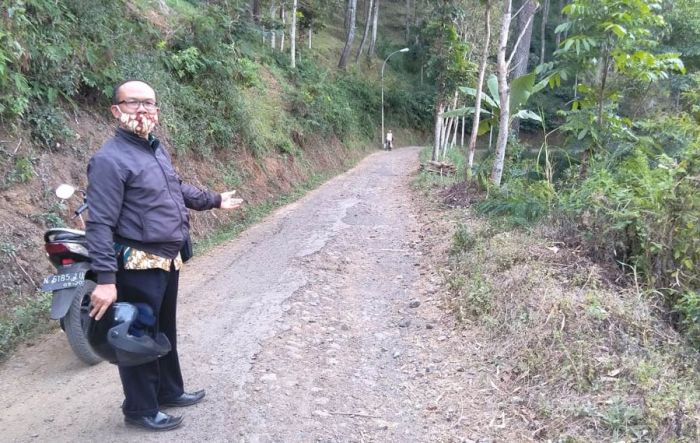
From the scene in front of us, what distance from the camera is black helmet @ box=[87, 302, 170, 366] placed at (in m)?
2.81

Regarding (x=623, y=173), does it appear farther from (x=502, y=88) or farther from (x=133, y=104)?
(x=133, y=104)

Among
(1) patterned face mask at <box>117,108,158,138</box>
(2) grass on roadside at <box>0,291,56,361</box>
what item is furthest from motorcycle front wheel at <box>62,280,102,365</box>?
(1) patterned face mask at <box>117,108,158,138</box>

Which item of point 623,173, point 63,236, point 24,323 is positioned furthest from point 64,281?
point 623,173

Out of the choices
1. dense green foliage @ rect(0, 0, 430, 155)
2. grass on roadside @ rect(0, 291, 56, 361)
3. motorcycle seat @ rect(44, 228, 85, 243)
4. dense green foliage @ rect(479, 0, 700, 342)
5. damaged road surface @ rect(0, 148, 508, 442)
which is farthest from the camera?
dense green foliage @ rect(0, 0, 430, 155)

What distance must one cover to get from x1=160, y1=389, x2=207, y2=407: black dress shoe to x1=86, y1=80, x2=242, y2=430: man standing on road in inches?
5.6

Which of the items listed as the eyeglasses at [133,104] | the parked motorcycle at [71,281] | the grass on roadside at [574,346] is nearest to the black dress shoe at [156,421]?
the parked motorcycle at [71,281]

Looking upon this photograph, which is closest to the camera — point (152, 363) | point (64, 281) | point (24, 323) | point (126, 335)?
point (126, 335)

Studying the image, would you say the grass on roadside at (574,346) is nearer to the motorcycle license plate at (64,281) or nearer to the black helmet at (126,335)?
the black helmet at (126,335)

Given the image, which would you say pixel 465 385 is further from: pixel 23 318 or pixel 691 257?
pixel 23 318

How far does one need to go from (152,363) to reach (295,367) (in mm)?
1244

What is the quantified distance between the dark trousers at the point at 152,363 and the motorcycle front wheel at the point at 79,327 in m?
1.00

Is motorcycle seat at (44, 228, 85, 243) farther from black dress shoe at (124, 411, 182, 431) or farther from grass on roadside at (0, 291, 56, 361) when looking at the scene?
black dress shoe at (124, 411, 182, 431)

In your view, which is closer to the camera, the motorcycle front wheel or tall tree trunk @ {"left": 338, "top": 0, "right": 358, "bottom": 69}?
the motorcycle front wheel

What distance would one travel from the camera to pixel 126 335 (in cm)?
281
